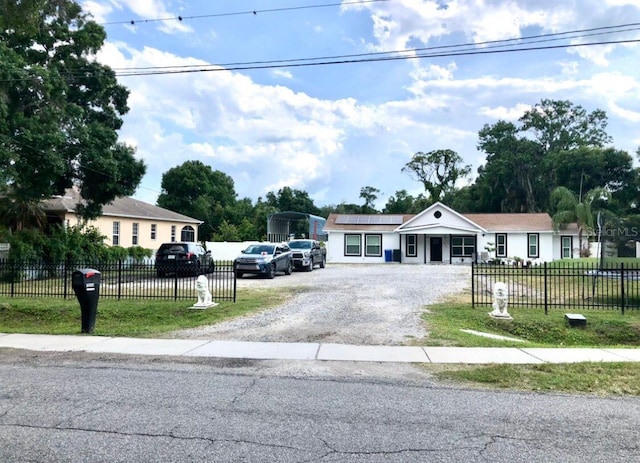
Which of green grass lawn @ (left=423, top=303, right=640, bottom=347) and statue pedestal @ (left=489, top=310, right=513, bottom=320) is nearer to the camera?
green grass lawn @ (left=423, top=303, right=640, bottom=347)

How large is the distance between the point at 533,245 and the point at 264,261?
2436 cm

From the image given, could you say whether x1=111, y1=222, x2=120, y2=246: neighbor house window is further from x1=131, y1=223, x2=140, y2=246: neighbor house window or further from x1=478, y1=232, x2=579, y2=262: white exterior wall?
x1=478, y1=232, x2=579, y2=262: white exterior wall

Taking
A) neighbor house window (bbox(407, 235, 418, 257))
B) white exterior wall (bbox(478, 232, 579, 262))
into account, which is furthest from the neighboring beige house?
white exterior wall (bbox(478, 232, 579, 262))

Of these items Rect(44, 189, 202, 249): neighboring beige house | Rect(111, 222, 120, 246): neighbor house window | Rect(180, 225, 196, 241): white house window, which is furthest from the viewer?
Rect(180, 225, 196, 241): white house window

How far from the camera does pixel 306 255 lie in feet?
89.7

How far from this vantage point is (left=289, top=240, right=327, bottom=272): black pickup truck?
26938 mm

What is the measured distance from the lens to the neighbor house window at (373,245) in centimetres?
3854

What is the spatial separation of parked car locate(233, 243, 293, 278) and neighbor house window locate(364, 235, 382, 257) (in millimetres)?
14704

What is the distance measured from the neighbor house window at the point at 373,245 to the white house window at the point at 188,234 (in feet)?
52.1

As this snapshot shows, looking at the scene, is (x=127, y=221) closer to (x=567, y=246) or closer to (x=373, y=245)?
(x=373, y=245)

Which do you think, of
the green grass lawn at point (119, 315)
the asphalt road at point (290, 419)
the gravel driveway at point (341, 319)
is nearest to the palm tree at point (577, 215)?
the gravel driveway at point (341, 319)

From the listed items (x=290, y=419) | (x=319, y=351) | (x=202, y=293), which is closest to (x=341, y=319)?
(x=319, y=351)

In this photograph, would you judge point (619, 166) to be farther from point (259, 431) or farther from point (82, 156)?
point (259, 431)

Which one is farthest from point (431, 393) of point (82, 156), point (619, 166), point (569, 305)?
point (619, 166)
